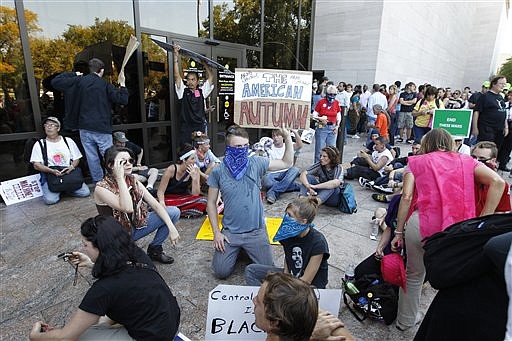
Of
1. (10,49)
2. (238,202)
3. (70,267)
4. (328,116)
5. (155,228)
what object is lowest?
(70,267)

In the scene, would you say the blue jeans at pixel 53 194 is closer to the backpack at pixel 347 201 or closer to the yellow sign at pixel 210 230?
the yellow sign at pixel 210 230

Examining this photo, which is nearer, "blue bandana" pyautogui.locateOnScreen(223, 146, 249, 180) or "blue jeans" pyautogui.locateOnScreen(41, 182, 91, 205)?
"blue bandana" pyautogui.locateOnScreen(223, 146, 249, 180)

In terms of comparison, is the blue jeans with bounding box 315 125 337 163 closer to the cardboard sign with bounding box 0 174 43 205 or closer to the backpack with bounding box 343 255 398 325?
the backpack with bounding box 343 255 398 325

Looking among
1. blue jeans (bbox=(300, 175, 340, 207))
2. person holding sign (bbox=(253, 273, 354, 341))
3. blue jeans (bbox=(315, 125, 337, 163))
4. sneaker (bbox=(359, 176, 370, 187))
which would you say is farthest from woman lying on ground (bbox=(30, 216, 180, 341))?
blue jeans (bbox=(315, 125, 337, 163))

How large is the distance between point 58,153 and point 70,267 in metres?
2.43

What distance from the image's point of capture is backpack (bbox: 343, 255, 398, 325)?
2490 millimetres

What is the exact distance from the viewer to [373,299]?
2.52 metres

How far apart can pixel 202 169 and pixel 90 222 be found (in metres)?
3.16

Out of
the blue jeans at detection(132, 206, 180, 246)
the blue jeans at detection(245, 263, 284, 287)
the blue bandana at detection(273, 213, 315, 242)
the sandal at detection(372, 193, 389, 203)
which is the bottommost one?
the sandal at detection(372, 193, 389, 203)

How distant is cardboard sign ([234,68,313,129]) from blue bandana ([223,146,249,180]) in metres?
0.61

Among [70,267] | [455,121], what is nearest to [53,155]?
[70,267]

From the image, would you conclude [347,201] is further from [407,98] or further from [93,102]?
[407,98]

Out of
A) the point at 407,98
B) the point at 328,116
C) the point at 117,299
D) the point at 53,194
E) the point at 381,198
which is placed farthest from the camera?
the point at 407,98

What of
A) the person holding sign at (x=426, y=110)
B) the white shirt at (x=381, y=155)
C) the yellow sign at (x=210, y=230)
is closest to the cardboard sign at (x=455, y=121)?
the white shirt at (x=381, y=155)
